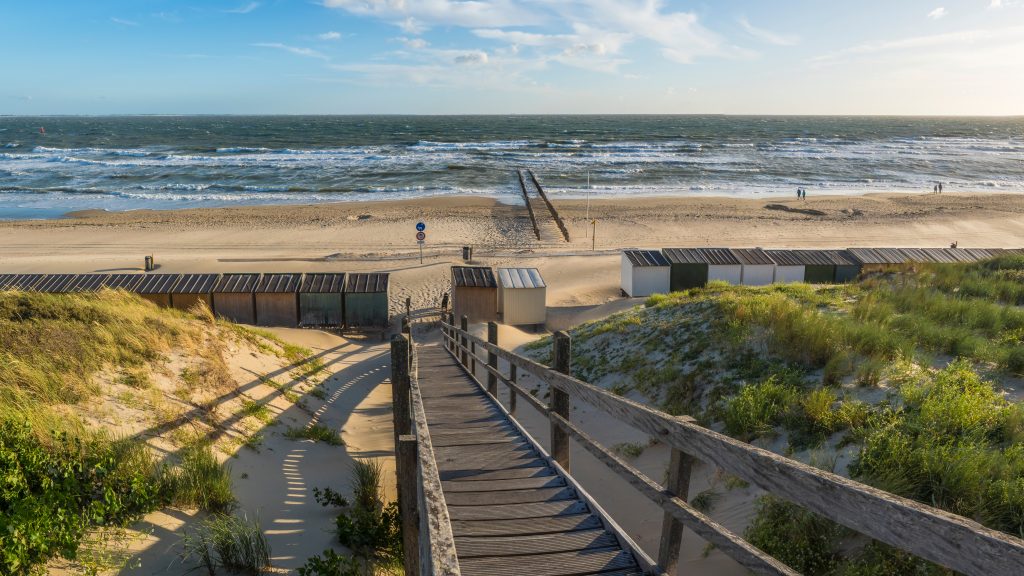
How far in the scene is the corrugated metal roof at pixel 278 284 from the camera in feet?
64.1

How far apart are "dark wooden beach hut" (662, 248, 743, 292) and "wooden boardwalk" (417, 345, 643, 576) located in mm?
16991

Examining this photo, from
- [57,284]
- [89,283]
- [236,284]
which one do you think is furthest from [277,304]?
[57,284]

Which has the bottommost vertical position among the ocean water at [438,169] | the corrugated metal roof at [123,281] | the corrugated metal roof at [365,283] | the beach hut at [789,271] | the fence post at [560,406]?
the corrugated metal roof at [365,283]

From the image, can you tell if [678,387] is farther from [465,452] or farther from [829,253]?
[829,253]

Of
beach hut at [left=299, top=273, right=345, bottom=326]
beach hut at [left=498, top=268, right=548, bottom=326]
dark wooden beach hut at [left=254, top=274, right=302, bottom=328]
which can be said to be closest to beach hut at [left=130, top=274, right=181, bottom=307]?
dark wooden beach hut at [left=254, top=274, right=302, bottom=328]

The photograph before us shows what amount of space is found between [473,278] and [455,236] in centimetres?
1339

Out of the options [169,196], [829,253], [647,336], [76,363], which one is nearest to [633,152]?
[169,196]

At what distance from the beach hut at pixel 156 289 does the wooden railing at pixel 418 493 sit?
14480 millimetres

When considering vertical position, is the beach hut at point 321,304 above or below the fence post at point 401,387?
below

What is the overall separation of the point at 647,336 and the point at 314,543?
7.22 meters

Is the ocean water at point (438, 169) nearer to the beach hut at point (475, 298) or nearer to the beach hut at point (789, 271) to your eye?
the beach hut at point (475, 298)

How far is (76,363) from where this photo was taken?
756 centimetres

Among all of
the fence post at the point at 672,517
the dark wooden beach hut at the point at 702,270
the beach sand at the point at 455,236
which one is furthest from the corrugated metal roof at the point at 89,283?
the fence post at the point at 672,517

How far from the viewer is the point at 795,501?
236cm
